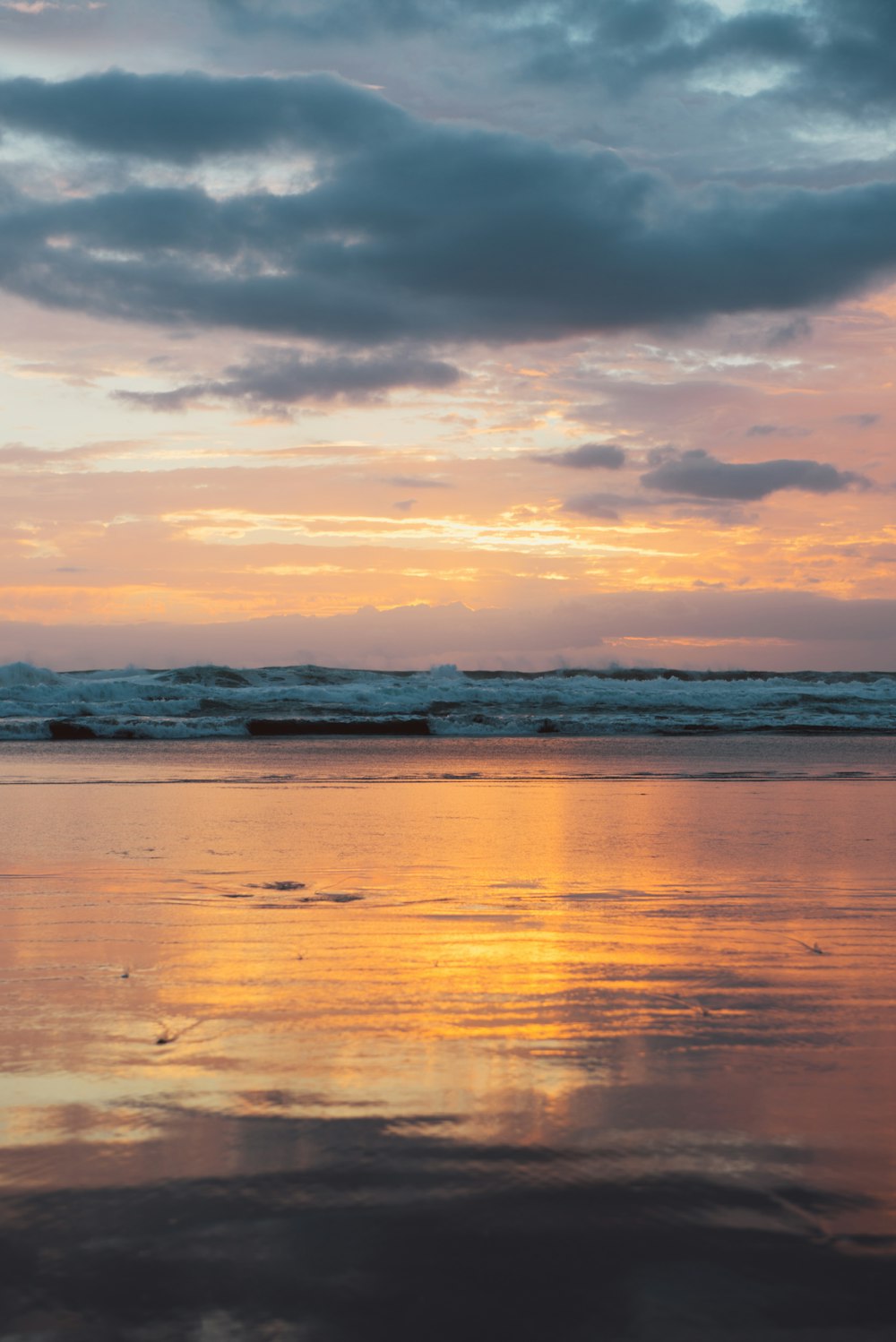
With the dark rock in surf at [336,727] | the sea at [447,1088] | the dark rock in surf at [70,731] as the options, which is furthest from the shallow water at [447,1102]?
the dark rock in surf at [336,727]

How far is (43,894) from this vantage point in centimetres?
613

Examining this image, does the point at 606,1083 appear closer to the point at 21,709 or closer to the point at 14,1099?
the point at 14,1099

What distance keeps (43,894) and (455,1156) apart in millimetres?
4098

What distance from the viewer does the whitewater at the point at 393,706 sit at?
2733cm

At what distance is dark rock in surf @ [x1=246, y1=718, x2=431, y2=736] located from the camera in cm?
2690

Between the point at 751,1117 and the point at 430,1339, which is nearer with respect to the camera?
the point at 430,1339

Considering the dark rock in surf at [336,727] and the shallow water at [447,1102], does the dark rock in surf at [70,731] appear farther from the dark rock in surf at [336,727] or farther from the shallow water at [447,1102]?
the shallow water at [447,1102]

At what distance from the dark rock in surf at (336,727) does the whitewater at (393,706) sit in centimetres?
5

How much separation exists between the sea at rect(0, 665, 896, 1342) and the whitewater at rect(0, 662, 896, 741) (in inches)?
733

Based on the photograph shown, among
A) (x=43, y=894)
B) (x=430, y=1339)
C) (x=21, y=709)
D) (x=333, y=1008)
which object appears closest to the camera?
(x=430, y=1339)

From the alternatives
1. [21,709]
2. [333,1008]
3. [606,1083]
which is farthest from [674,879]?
[21,709]

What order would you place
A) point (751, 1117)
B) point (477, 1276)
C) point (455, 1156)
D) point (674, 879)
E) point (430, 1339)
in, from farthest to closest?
point (674, 879)
point (751, 1117)
point (455, 1156)
point (477, 1276)
point (430, 1339)

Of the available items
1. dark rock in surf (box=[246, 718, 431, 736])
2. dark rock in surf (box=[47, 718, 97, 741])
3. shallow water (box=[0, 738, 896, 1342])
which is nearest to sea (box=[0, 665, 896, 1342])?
shallow water (box=[0, 738, 896, 1342])

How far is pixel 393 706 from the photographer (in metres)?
34.0
